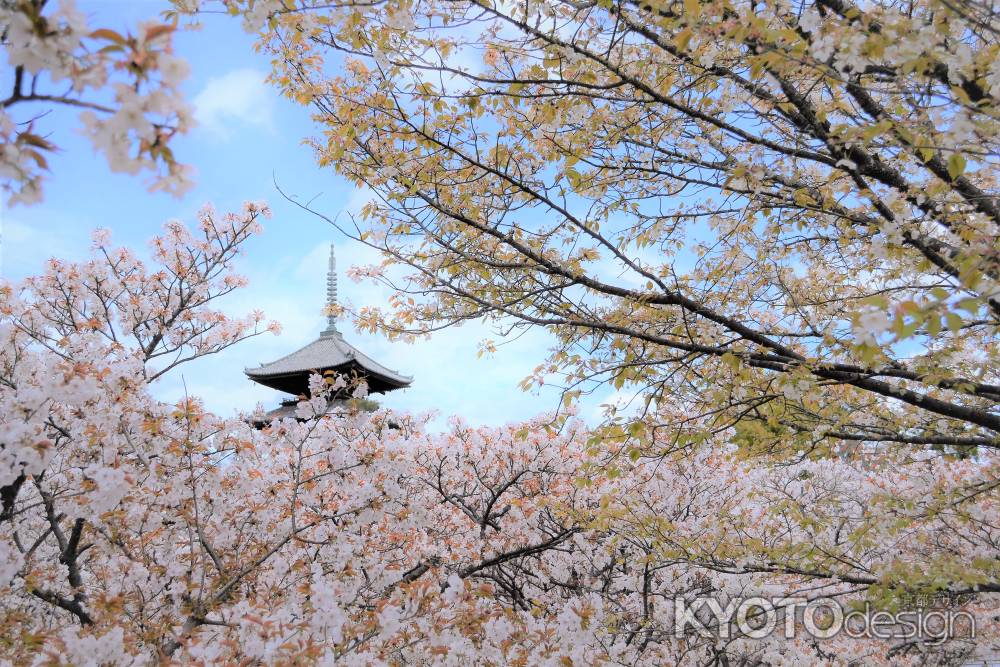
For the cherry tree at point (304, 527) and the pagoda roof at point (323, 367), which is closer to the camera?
the cherry tree at point (304, 527)

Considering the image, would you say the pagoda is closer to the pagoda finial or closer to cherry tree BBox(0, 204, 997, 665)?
the pagoda finial

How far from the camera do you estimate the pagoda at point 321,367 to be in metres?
25.2

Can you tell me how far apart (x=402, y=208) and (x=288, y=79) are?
1.41 m

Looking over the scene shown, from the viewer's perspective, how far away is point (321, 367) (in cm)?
2695

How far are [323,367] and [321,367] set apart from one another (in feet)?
0.52

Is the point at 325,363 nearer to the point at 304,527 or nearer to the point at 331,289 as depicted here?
the point at 331,289

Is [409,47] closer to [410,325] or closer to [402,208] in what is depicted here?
[402,208]

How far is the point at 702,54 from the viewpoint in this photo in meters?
3.53

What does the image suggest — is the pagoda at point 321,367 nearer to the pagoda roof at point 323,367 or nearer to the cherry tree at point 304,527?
the pagoda roof at point 323,367

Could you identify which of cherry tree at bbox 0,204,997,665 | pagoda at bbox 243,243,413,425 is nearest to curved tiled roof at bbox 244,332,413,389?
pagoda at bbox 243,243,413,425

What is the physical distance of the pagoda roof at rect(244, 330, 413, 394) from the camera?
25.2 metres

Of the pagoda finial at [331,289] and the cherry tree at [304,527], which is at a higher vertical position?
the pagoda finial at [331,289]

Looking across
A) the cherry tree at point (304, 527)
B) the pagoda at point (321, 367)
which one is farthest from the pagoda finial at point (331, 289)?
the cherry tree at point (304, 527)

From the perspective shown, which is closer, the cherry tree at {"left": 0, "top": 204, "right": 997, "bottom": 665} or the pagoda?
the cherry tree at {"left": 0, "top": 204, "right": 997, "bottom": 665}
